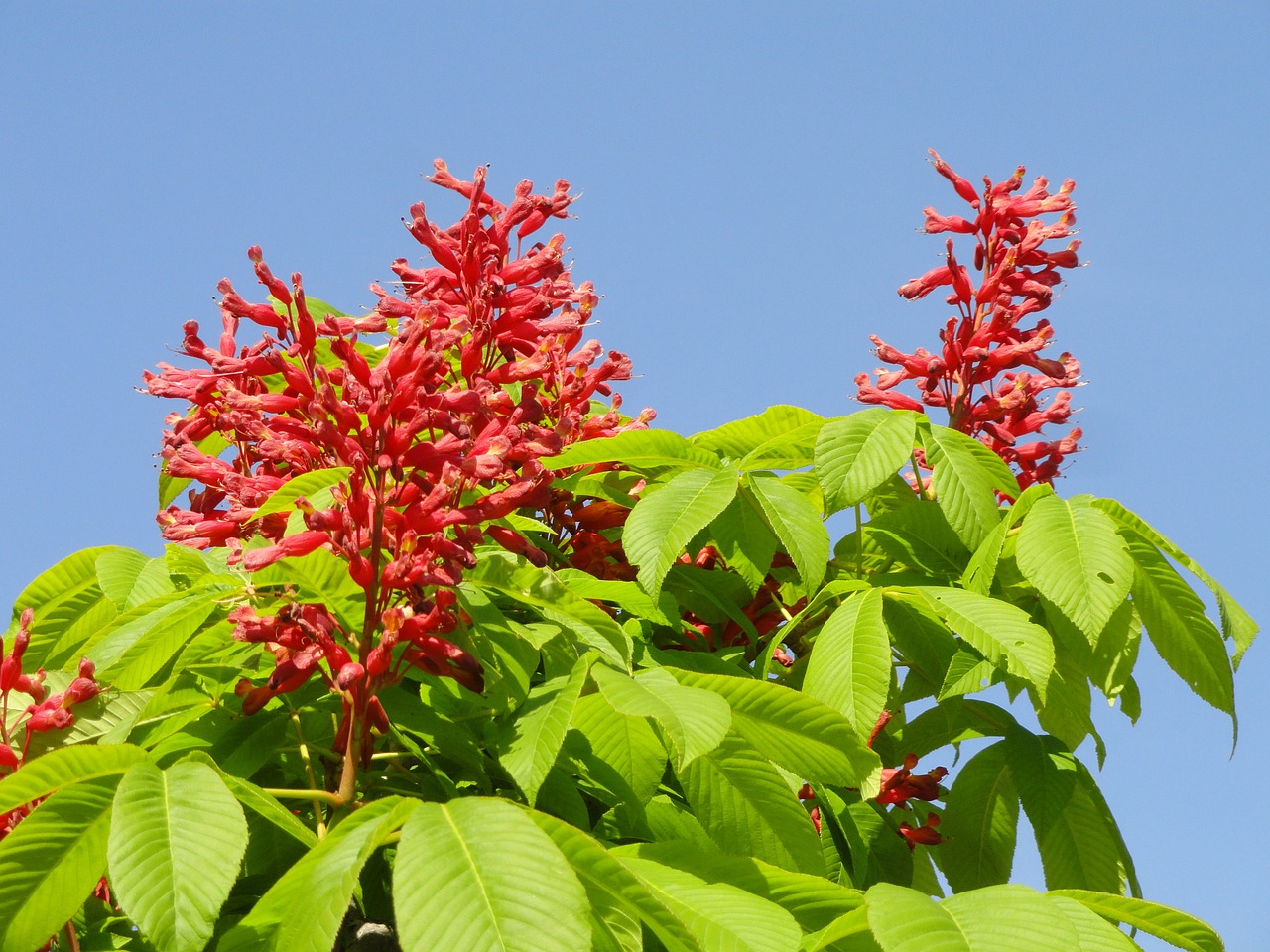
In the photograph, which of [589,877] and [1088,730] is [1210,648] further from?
[589,877]

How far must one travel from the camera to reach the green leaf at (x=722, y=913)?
1.88 meters

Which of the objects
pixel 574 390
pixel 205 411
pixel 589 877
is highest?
pixel 574 390

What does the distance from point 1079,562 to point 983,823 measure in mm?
852

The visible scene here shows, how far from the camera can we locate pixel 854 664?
268cm

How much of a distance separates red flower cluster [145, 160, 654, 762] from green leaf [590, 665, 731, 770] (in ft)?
0.87

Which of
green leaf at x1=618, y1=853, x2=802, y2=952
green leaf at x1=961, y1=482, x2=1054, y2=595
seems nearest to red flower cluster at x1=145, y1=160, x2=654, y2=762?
green leaf at x1=618, y1=853, x2=802, y2=952

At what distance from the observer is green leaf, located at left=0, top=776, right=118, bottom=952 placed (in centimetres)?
183

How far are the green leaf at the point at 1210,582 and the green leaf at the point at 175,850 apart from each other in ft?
6.73

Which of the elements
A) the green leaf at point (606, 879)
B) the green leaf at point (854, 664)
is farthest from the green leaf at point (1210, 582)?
the green leaf at point (606, 879)

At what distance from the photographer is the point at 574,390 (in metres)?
3.47

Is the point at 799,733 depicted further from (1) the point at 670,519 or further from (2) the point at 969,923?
(1) the point at 670,519

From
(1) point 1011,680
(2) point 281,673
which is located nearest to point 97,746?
(2) point 281,673

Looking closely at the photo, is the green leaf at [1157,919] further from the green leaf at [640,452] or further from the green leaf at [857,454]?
the green leaf at [640,452]

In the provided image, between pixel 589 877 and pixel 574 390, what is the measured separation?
1807mm
